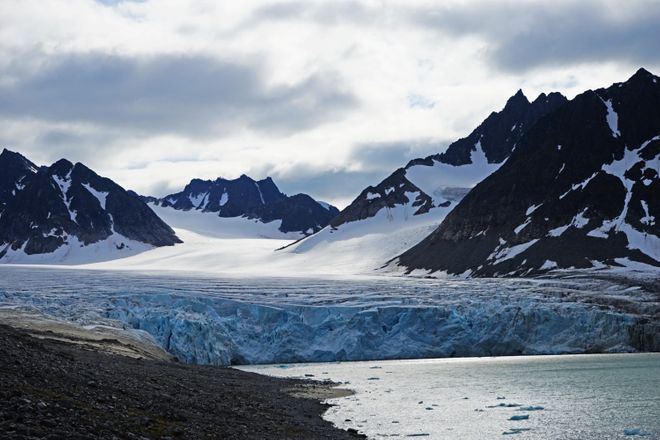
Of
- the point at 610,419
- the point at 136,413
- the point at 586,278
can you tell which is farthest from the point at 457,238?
the point at 136,413

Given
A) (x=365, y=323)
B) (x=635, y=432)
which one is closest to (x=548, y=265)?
(x=365, y=323)

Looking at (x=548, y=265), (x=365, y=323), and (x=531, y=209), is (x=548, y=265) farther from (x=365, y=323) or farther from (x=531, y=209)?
(x=365, y=323)

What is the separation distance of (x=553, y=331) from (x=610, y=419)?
4231cm

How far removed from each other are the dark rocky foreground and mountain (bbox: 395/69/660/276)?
8132cm

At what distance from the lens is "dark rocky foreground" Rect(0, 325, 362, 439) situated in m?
18.9

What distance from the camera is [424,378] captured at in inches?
2066

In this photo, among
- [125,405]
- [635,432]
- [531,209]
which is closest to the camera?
[125,405]

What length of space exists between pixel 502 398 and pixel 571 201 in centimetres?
9275

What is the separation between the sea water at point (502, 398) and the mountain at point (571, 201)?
50.5m

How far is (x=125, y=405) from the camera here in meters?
24.2

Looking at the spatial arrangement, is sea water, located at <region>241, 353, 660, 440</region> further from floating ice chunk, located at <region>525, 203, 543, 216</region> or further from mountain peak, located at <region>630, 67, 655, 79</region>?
mountain peak, located at <region>630, 67, 655, 79</region>

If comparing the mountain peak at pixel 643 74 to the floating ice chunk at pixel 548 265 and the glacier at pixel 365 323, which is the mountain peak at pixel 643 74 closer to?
the floating ice chunk at pixel 548 265

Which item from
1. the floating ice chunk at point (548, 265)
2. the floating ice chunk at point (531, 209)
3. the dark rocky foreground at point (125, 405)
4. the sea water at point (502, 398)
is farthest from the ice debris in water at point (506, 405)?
the floating ice chunk at point (531, 209)

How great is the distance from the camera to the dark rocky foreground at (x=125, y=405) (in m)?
18.9
